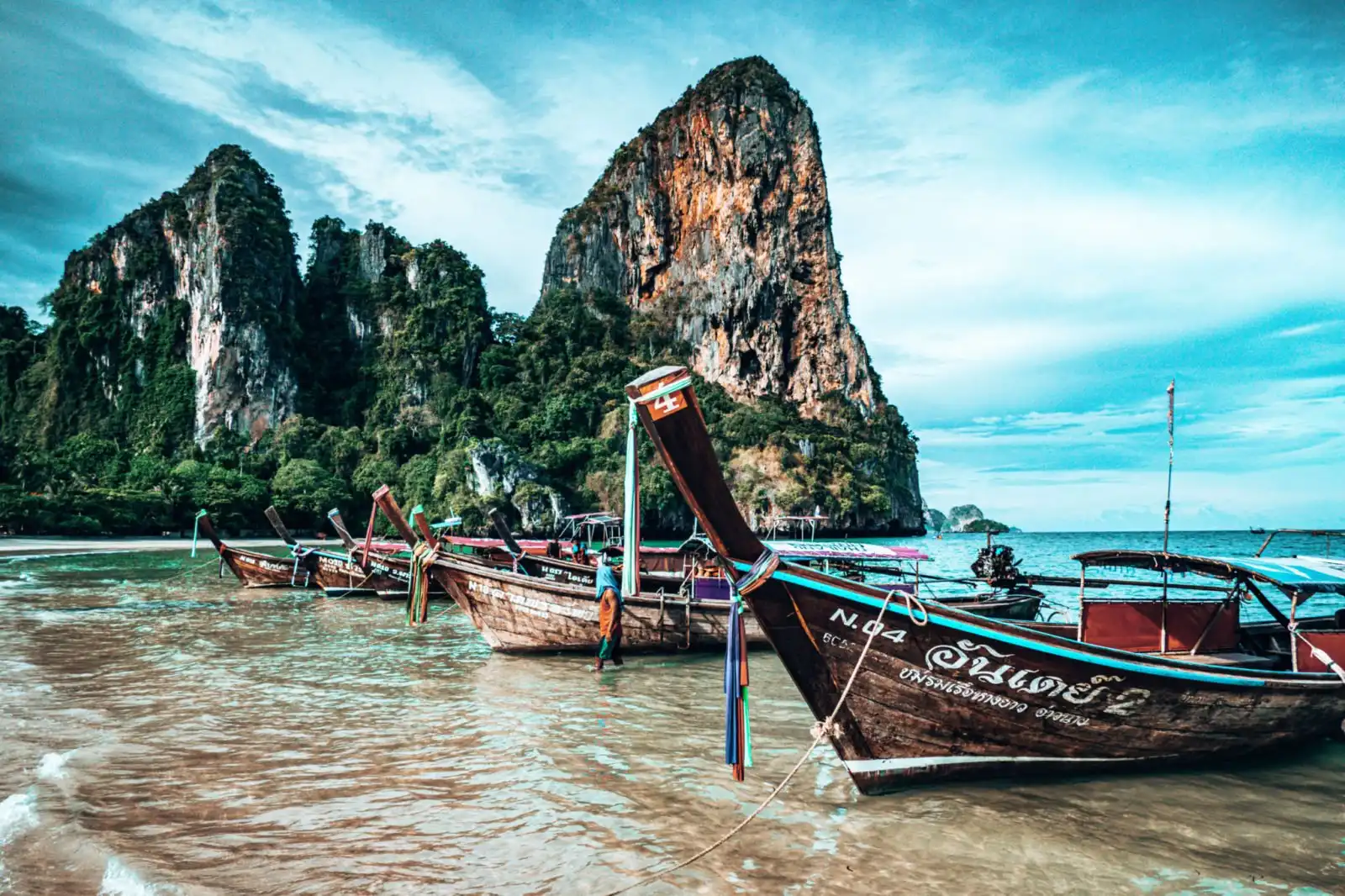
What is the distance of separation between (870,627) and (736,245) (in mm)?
87476

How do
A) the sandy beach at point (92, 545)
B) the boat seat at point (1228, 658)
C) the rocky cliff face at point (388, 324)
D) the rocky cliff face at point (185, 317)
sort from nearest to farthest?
the boat seat at point (1228, 658) → the sandy beach at point (92, 545) → the rocky cliff face at point (185, 317) → the rocky cliff face at point (388, 324)

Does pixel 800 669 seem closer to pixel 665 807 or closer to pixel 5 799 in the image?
pixel 665 807

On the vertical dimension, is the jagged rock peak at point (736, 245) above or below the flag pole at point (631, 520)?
above

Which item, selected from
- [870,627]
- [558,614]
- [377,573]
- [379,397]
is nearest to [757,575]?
[870,627]

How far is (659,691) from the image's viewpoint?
997 cm

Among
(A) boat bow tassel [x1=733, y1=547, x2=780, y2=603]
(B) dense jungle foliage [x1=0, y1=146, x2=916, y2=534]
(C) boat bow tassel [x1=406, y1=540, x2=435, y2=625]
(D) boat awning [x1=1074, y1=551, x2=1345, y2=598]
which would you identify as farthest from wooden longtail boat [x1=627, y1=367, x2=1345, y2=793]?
(B) dense jungle foliage [x1=0, y1=146, x2=916, y2=534]

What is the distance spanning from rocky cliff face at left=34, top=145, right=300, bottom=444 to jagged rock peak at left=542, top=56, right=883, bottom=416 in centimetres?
3575

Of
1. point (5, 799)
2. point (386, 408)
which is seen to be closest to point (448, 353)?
point (386, 408)

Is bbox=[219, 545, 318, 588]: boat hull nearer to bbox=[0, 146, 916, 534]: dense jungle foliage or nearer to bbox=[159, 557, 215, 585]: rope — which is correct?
bbox=[159, 557, 215, 585]: rope

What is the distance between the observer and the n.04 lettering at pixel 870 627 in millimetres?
5659

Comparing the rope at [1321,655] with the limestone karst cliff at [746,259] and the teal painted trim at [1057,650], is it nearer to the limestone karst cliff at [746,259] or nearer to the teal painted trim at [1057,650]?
the teal painted trim at [1057,650]

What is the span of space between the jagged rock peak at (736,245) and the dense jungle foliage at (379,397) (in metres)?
4.44

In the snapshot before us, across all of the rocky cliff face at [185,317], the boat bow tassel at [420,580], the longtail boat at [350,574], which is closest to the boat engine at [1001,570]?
the boat bow tassel at [420,580]

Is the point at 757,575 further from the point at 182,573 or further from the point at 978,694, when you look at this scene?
the point at 182,573
